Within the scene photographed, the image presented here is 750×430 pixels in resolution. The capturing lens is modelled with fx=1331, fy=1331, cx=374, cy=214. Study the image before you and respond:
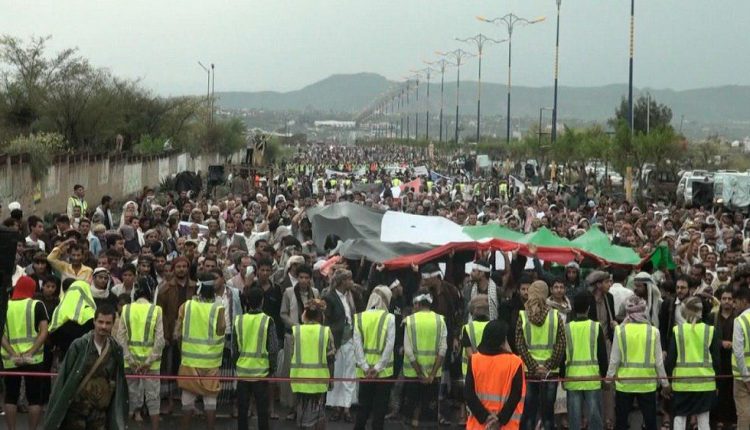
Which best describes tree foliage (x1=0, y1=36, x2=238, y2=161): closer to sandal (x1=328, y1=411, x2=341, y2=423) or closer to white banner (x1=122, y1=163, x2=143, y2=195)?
white banner (x1=122, y1=163, x2=143, y2=195)

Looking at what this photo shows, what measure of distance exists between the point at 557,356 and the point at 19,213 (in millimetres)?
8314

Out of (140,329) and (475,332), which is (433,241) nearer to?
(475,332)

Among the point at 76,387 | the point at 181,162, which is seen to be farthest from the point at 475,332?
the point at 181,162

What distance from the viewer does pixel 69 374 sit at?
870cm

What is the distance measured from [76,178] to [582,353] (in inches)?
1174

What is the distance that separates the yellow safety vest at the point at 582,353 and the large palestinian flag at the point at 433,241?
4.06 m

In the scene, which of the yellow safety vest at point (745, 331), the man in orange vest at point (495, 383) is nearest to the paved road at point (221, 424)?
the yellow safety vest at point (745, 331)

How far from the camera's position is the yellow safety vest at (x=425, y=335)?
12.0 meters

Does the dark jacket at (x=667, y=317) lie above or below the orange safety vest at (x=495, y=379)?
below

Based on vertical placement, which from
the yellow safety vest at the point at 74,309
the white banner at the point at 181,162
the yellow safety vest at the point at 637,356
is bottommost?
the white banner at the point at 181,162

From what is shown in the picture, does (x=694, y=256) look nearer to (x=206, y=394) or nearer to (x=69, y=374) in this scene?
(x=206, y=394)

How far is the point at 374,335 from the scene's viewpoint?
12023mm

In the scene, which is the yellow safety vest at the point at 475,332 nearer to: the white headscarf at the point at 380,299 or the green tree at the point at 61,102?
the white headscarf at the point at 380,299

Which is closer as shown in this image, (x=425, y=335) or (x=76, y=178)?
(x=425, y=335)
